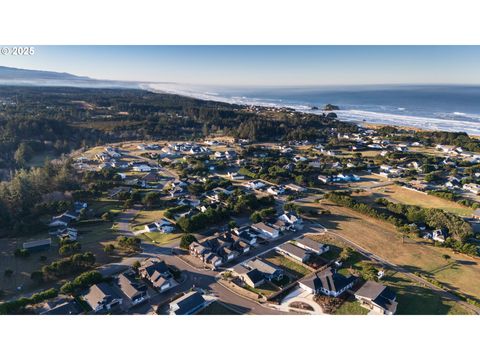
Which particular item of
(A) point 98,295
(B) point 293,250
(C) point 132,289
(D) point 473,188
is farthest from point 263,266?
(D) point 473,188

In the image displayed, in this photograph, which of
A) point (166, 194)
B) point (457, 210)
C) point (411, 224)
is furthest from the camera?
point (166, 194)

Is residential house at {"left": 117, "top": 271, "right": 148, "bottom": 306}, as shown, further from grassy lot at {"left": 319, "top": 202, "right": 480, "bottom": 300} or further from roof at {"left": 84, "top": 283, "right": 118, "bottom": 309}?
grassy lot at {"left": 319, "top": 202, "right": 480, "bottom": 300}

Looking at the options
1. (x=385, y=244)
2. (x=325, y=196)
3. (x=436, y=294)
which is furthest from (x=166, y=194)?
(x=436, y=294)

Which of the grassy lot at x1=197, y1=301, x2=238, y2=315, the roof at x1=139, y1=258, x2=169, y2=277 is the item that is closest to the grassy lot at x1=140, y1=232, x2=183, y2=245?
the roof at x1=139, y1=258, x2=169, y2=277

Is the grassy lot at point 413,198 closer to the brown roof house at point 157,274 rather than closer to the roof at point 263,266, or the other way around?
the roof at point 263,266

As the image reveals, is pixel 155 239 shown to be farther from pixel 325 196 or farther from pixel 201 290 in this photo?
pixel 325 196

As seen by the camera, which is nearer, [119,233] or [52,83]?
[119,233]
